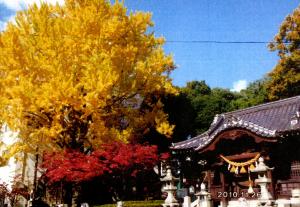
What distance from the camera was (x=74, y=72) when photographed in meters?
14.5

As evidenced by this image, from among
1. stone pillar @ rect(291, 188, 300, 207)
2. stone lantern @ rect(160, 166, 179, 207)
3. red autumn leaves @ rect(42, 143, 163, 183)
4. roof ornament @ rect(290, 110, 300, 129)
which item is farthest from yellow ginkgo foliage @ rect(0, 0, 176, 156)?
stone pillar @ rect(291, 188, 300, 207)

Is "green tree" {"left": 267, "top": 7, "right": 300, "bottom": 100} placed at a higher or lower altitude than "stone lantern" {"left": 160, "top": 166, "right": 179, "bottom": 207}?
higher

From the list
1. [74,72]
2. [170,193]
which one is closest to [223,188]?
[170,193]

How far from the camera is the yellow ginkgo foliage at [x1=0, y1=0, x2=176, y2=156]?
44.0 feet

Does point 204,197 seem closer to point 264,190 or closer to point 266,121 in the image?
point 264,190

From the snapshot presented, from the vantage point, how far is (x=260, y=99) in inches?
1347

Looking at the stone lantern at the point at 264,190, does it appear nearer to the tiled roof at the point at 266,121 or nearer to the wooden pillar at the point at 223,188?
the tiled roof at the point at 266,121

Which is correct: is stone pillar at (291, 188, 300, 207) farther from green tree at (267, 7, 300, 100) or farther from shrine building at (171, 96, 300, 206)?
green tree at (267, 7, 300, 100)

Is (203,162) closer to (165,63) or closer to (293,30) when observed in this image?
(165,63)

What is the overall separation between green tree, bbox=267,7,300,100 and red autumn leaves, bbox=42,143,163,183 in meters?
17.8

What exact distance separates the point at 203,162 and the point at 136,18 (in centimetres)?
967

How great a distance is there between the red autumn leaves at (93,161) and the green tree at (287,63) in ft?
58.5

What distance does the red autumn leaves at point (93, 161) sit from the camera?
13992mm

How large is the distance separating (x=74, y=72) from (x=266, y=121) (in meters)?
11.4
